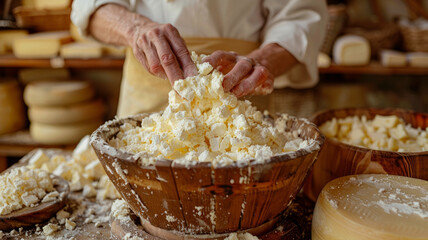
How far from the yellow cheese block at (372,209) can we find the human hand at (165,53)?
0.34m

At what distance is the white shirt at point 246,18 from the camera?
1.03 m

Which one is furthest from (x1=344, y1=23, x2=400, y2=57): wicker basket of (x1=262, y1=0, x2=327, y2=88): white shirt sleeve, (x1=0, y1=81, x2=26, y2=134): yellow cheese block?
(x1=0, y1=81, x2=26, y2=134): yellow cheese block

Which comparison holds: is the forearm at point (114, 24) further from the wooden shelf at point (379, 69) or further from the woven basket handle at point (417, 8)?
the woven basket handle at point (417, 8)

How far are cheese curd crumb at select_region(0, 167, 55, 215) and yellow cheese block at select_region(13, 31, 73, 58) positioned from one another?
56.4 inches

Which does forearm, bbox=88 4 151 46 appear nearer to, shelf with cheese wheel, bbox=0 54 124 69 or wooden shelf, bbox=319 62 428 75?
shelf with cheese wheel, bbox=0 54 124 69

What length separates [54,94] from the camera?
1.98m

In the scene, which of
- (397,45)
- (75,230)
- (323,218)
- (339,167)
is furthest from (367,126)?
(397,45)

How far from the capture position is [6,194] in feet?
2.42

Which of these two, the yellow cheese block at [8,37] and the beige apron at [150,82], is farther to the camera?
the yellow cheese block at [8,37]

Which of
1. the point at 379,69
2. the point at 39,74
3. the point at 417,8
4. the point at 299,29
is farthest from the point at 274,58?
the point at 39,74

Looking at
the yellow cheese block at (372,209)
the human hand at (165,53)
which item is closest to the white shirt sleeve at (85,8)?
the human hand at (165,53)

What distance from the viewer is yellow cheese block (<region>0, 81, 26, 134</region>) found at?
2.13 m

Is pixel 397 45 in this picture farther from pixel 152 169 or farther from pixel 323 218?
pixel 152 169

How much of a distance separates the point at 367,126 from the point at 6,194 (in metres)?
0.81
